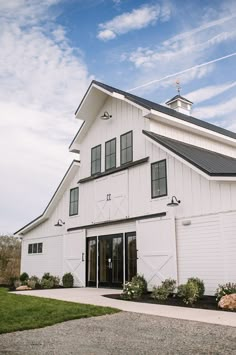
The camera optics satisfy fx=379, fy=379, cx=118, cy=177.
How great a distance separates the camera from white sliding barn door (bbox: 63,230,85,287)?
1622 cm

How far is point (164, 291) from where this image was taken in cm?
1090

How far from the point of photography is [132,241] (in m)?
14.0

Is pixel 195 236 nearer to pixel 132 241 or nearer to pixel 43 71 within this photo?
pixel 132 241

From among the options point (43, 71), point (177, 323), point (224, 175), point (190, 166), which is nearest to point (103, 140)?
point (43, 71)

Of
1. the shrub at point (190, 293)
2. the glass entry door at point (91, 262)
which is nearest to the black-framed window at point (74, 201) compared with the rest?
the glass entry door at point (91, 262)

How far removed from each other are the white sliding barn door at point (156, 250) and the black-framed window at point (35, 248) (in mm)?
7709

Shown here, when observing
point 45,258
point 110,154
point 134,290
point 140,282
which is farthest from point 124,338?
point 45,258

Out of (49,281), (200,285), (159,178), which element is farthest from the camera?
(49,281)

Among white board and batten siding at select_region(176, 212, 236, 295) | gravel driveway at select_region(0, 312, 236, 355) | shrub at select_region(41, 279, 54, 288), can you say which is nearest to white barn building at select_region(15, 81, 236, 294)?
white board and batten siding at select_region(176, 212, 236, 295)

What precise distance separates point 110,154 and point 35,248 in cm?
724

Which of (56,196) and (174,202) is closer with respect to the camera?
(174,202)

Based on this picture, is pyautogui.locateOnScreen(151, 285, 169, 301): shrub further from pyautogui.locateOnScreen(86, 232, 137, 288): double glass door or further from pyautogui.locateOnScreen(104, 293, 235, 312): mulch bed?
pyautogui.locateOnScreen(86, 232, 137, 288): double glass door

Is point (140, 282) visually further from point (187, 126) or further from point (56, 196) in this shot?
point (56, 196)

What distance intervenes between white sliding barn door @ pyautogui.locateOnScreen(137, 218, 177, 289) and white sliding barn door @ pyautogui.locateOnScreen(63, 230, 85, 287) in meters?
3.75
